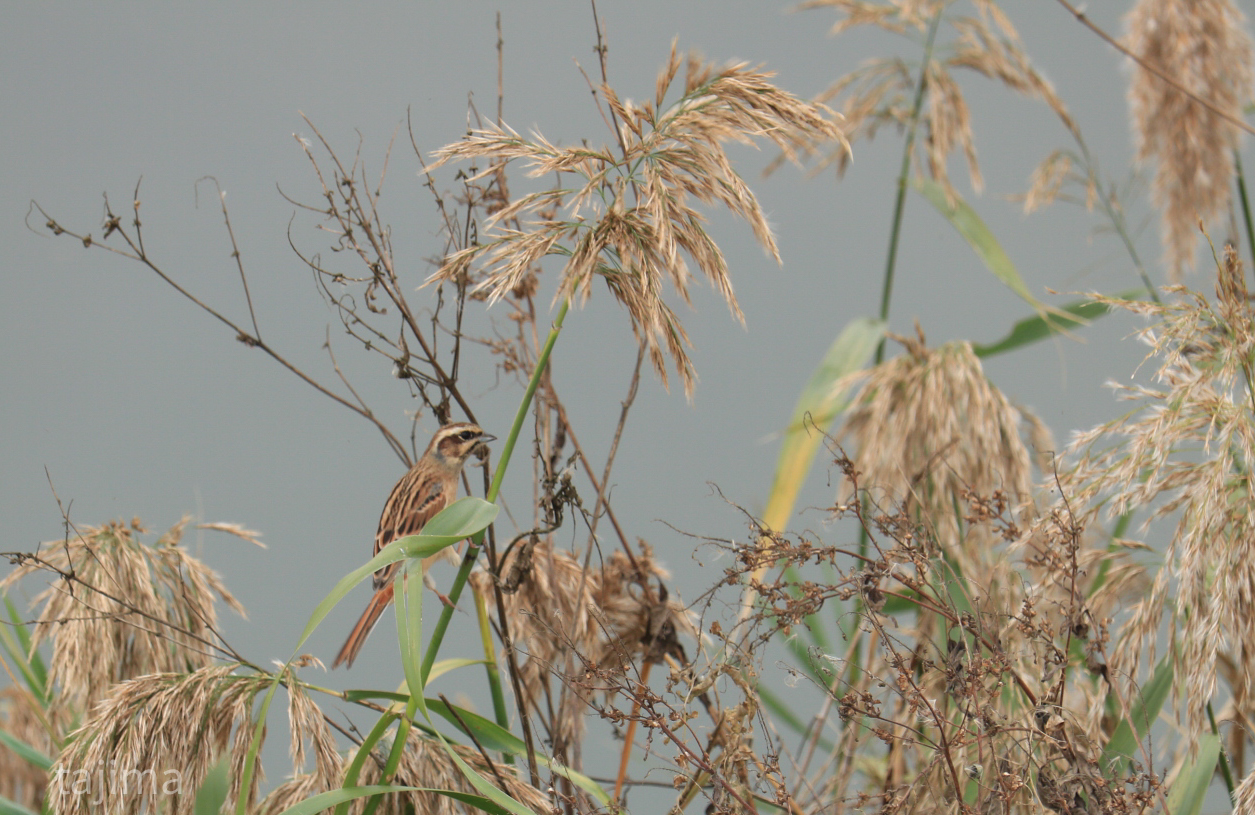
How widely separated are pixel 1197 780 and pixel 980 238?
94 cm

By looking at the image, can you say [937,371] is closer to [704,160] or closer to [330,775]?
[704,160]

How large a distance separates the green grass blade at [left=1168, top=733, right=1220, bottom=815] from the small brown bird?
0.83 meters

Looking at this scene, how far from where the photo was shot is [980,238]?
1.69 m

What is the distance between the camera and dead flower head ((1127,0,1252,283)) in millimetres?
1908

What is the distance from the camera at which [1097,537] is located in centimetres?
168

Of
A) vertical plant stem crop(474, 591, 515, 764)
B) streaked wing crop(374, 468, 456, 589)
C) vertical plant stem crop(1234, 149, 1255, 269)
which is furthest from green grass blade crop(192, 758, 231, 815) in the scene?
vertical plant stem crop(1234, 149, 1255, 269)

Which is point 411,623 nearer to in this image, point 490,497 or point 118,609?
point 490,497

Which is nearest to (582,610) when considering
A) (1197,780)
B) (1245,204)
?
(1197,780)

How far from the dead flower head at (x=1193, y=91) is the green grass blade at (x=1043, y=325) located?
0.49 m

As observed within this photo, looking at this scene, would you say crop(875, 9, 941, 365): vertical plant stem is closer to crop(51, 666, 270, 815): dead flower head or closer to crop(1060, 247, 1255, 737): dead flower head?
crop(1060, 247, 1255, 737): dead flower head

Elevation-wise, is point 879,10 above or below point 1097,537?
above

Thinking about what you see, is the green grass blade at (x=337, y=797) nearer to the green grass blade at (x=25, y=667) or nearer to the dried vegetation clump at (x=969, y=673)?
the dried vegetation clump at (x=969, y=673)

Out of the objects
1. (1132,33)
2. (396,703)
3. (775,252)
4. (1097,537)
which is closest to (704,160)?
(775,252)

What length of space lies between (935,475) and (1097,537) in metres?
0.41
